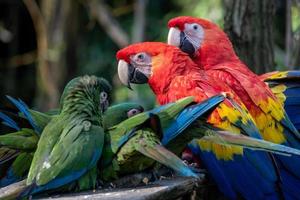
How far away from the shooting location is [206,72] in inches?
106

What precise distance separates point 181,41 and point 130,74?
0.26 meters

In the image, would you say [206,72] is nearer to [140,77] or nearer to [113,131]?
[140,77]

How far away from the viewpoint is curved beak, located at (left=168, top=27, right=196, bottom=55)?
286cm

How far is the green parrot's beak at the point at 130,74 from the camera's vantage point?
2.73m

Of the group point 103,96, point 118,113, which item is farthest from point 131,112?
point 103,96

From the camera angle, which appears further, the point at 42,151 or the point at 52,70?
the point at 52,70

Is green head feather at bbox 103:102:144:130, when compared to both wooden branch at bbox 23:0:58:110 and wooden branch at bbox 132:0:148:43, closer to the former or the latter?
wooden branch at bbox 132:0:148:43

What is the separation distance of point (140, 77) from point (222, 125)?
0.45m

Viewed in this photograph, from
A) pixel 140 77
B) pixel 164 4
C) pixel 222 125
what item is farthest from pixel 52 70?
pixel 222 125

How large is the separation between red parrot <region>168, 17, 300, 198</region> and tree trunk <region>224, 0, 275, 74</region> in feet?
1.37

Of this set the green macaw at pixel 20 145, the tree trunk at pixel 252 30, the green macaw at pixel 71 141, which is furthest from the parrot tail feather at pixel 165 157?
the tree trunk at pixel 252 30

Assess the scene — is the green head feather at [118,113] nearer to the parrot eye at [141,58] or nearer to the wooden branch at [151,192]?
the parrot eye at [141,58]

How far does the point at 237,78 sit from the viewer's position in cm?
265

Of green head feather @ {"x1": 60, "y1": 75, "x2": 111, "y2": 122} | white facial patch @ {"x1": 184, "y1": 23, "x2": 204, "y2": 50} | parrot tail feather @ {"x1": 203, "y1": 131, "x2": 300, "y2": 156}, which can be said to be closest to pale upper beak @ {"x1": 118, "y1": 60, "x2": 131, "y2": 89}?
white facial patch @ {"x1": 184, "y1": 23, "x2": 204, "y2": 50}
